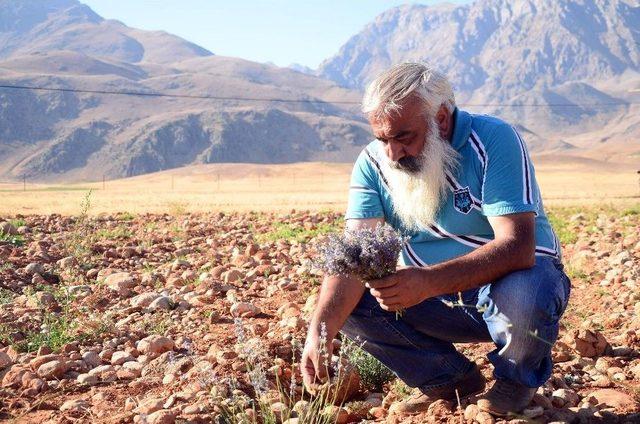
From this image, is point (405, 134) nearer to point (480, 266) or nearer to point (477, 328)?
point (480, 266)

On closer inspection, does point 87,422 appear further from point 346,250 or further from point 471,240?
point 471,240

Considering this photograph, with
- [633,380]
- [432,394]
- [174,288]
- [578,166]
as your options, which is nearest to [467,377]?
[432,394]

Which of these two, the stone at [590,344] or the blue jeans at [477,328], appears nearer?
the blue jeans at [477,328]

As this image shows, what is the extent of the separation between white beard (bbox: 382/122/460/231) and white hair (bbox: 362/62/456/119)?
108mm

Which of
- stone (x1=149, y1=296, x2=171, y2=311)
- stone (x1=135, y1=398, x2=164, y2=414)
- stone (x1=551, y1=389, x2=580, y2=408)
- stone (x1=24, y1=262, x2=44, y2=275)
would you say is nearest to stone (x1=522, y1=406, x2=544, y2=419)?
stone (x1=551, y1=389, x2=580, y2=408)

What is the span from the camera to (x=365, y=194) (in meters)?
3.38

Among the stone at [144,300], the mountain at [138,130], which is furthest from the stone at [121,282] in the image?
the mountain at [138,130]

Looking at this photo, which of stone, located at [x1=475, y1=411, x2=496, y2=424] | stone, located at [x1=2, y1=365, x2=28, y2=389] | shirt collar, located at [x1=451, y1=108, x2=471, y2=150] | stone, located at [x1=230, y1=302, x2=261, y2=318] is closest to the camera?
stone, located at [x1=475, y1=411, x2=496, y2=424]

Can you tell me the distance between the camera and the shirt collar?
10.4ft

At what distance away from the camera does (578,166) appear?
223ft

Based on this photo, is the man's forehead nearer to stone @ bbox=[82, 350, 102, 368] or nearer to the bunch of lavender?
the bunch of lavender

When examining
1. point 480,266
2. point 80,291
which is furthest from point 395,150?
point 80,291

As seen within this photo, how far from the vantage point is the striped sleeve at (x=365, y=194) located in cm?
336

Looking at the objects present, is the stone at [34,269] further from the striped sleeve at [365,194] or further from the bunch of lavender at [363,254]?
the bunch of lavender at [363,254]
